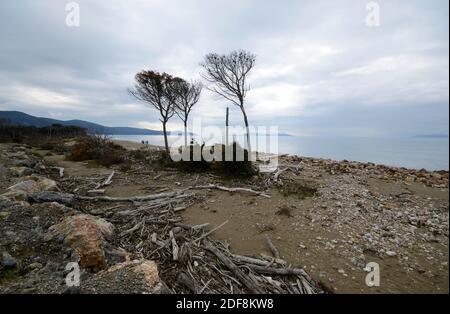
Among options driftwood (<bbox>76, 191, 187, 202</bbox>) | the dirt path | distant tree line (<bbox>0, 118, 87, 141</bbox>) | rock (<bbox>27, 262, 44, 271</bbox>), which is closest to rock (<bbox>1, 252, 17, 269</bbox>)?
rock (<bbox>27, 262, 44, 271</bbox>)

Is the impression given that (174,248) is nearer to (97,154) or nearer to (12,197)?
(12,197)

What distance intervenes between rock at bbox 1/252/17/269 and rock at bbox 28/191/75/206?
9.69 feet

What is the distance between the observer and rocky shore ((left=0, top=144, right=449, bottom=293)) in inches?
158

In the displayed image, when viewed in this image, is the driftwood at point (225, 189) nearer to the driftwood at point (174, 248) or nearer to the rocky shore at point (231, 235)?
the rocky shore at point (231, 235)

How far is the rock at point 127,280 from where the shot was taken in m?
3.44

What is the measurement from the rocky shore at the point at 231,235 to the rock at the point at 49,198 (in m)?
0.03

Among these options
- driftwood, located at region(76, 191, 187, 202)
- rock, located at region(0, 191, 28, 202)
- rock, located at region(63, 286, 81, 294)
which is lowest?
rock, located at region(63, 286, 81, 294)

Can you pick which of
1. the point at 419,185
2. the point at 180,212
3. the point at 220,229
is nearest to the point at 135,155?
the point at 180,212

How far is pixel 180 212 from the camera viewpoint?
7.21 m

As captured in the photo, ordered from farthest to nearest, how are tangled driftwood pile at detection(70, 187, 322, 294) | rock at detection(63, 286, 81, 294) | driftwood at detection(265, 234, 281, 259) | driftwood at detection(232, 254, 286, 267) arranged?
driftwood at detection(265, 234, 281, 259) → driftwood at detection(232, 254, 286, 267) → tangled driftwood pile at detection(70, 187, 322, 294) → rock at detection(63, 286, 81, 294)

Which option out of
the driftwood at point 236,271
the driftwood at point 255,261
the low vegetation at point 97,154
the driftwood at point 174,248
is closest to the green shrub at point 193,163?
the low vegetation at point 97,154

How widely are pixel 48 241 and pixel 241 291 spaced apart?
365 centimetres

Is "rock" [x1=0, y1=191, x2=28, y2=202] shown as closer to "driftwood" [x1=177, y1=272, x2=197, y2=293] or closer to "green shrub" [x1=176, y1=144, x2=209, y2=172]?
→ "driftwood" [x1=177, y1=272, x2=197, y2=293]
